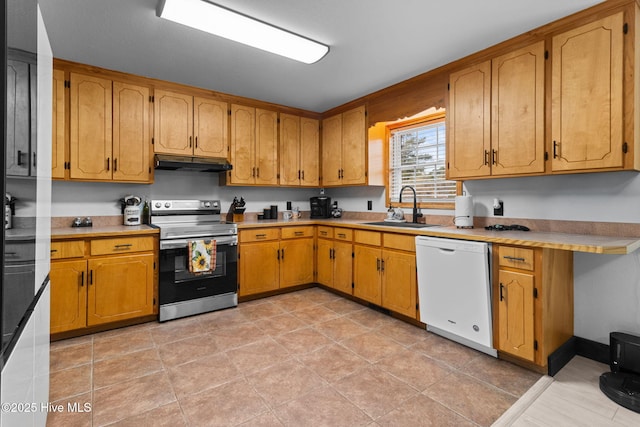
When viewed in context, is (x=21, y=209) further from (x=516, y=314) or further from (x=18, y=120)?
(x=516, y=314)

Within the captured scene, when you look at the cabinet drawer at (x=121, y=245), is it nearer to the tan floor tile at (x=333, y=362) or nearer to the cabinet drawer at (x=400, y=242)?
A: the tan floor tile at (x=333, y=362)

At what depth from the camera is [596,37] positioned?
7.22 feet

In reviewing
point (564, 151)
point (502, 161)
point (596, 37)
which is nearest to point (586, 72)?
point (596, 37)

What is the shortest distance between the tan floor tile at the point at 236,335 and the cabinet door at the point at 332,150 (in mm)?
2311

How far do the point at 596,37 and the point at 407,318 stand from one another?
8.69 feet

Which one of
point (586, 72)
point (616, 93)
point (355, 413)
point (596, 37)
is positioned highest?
point (596, 37)

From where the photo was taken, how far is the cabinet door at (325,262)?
4.10m

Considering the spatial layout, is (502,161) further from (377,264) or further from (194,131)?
(194,131)

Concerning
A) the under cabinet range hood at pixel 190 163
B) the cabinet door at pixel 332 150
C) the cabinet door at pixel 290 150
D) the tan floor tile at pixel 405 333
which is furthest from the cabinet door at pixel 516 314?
the under cabinet range hood at pixel 190 163

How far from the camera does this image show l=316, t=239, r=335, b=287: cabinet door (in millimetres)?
4098

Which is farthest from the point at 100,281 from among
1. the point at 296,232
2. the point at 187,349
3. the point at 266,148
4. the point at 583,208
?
the point at 583,208

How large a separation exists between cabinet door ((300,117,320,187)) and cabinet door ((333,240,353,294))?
117cm

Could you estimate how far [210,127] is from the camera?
12.6 ft

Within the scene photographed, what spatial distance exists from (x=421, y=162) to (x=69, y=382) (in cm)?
376
